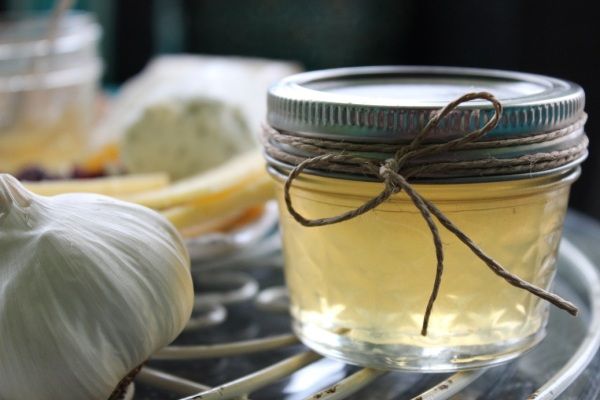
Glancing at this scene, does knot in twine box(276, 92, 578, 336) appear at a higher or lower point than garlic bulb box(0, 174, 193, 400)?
higher

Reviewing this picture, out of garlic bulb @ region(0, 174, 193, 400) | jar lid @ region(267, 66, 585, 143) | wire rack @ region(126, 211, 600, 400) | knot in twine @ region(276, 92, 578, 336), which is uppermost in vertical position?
jar lid @ region(267, 66, 585, 143)

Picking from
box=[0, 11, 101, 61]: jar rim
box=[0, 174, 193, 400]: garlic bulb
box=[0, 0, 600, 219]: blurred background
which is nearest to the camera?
box=[0, 174, 193, 400]: garlic bulb

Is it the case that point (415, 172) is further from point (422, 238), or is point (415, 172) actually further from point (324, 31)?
point (324, 31)

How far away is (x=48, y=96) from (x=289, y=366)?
20.6 inches

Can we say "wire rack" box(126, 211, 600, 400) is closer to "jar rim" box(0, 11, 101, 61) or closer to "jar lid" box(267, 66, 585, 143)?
"jar lid" box(267, 66, 585, 143)

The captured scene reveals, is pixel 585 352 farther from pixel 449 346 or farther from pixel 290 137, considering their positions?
pixel 290 137

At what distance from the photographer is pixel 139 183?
0.69 metres

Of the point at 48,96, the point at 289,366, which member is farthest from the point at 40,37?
the point at 289,366

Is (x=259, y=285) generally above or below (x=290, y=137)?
below

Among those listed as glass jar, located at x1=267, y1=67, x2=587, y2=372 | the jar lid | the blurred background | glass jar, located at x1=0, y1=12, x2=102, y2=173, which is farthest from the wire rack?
the blurred background

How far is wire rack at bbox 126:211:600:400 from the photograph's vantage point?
18.0 inches

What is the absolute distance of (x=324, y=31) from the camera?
1.49 metres

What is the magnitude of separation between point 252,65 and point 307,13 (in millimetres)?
464

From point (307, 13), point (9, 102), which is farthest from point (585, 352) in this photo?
point (307, 13)
